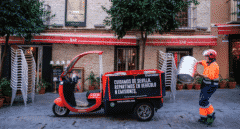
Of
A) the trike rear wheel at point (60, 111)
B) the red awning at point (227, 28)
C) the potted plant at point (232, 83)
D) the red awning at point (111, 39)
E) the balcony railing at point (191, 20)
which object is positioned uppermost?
the balcony railing at point (191, 20)

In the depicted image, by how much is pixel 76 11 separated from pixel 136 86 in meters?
7.68

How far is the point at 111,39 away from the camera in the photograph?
363 inches

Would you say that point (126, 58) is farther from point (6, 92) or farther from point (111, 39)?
point (6, 92)

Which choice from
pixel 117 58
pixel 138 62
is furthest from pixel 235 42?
pixel 117 58

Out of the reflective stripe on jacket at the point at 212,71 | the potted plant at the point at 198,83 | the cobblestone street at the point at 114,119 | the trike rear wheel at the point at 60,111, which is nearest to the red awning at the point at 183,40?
the potted plant at the point at 198,83

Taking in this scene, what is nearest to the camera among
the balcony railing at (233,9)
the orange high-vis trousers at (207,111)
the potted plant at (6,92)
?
the orange high-vis trousers at (207,111)

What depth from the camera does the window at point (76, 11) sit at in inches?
404

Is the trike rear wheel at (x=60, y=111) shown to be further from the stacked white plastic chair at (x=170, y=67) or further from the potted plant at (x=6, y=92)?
the stacked white plastic chair at (x=170, y=67)

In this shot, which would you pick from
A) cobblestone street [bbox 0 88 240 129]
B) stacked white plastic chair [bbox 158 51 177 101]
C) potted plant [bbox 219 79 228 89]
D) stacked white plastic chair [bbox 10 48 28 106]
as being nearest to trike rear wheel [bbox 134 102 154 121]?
cobblestone street [bbox 0 88 240 129]

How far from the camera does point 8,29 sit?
20.4ft

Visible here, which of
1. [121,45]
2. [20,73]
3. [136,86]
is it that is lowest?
[136,86]

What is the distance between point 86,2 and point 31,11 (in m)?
4.16

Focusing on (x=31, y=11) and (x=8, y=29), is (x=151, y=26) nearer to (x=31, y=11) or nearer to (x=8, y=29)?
(x=31, y=11)

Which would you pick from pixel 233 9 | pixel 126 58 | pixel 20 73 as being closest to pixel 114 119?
pixel 20 73
